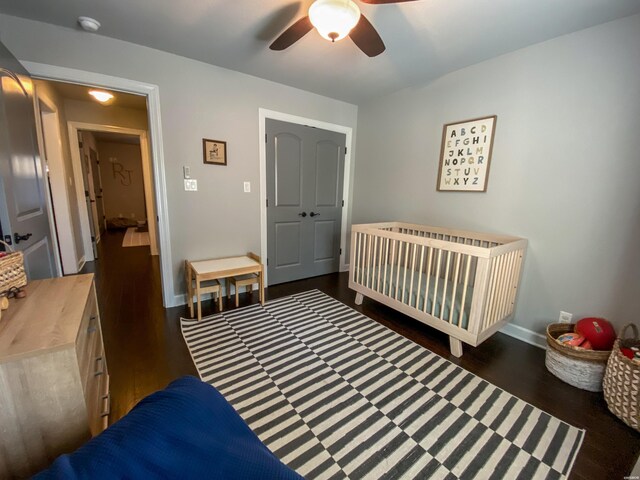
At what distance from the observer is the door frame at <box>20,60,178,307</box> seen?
1981 millimetres

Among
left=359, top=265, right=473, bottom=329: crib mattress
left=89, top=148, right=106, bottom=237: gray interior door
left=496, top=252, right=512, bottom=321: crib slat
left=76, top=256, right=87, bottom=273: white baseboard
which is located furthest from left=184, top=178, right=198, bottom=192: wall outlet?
left=89, top=148, right=106, bottom=237: gray interior door

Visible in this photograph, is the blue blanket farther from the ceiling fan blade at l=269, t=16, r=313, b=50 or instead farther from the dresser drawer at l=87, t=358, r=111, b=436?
the ceiling fan blade at l=269, t=16, r=313, b=50

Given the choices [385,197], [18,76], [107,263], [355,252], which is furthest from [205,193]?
[107,263]

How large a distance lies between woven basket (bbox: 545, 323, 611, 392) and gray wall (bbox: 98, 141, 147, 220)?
28.7 feet

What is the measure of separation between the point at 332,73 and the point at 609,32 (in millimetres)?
1952

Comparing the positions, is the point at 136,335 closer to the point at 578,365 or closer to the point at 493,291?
the point at 493,291

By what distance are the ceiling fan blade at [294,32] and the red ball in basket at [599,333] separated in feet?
8.29

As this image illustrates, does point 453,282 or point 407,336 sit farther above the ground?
point 453,282

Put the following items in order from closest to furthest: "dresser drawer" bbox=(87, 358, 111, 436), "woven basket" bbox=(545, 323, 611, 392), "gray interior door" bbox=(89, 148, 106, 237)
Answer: "dresser drawer" bbox=(87, 358, 111, 436) → "woven basket" bbox=(545, 323, 611, 392) → "gray interior door" bbox=(89, 148, 106, 237)

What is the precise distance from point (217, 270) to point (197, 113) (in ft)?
4.84

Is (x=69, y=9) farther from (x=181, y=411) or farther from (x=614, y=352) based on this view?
(x=614, y=352)

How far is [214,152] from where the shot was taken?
2.68 metres

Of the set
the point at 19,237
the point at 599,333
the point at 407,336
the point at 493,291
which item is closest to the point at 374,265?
the point at 407,336

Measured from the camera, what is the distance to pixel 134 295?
9.60 ft
